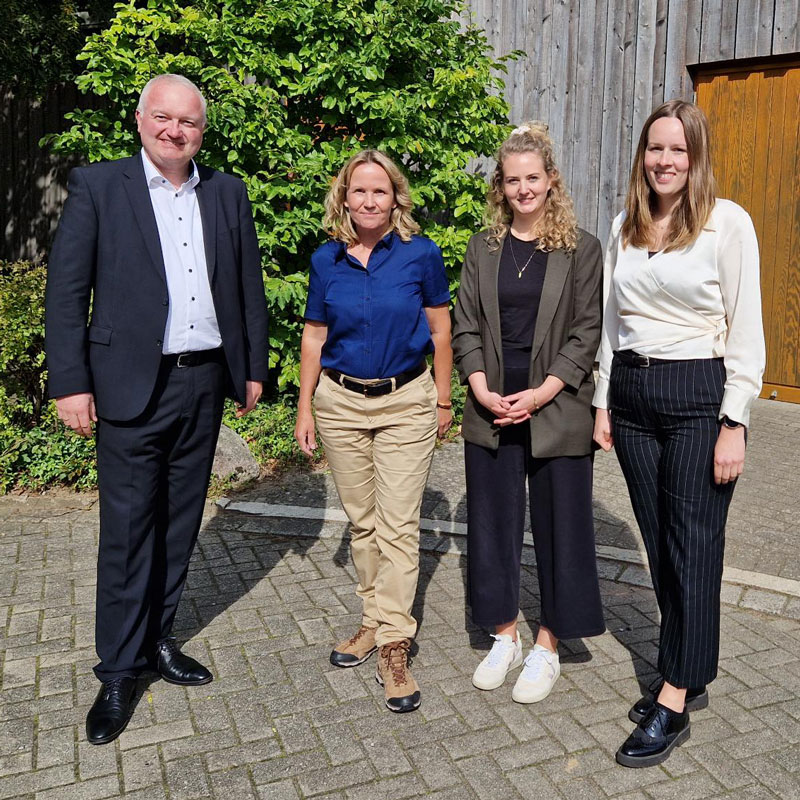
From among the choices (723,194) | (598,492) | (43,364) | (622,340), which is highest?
(723,194)

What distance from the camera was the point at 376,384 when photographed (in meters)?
3.61

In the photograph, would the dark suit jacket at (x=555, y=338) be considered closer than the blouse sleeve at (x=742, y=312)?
No

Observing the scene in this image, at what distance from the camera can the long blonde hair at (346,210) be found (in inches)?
141

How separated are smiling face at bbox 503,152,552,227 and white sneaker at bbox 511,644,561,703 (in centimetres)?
173

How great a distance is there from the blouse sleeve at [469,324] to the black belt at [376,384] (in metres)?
0.22

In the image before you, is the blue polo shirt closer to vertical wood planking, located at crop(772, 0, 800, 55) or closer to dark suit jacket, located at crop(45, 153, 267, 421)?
dark suit jacket, located at crop(45, 153, 267, 421)

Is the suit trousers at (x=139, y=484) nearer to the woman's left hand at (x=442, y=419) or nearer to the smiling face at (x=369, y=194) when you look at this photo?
the smiling face at (x=369, y=194)

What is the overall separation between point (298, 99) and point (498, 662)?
5.16 meters

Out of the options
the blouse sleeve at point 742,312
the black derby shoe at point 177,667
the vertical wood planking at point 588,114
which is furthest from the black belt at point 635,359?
the vertical wood planking at point 588,114

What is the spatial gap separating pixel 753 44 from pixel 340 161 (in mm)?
3772

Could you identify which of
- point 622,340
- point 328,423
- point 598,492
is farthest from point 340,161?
point 622,340

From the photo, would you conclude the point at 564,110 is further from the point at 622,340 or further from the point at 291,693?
the point at 291,693

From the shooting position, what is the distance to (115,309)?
3.32 m

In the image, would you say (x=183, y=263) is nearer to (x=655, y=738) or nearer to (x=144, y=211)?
(x=144, y=211)
